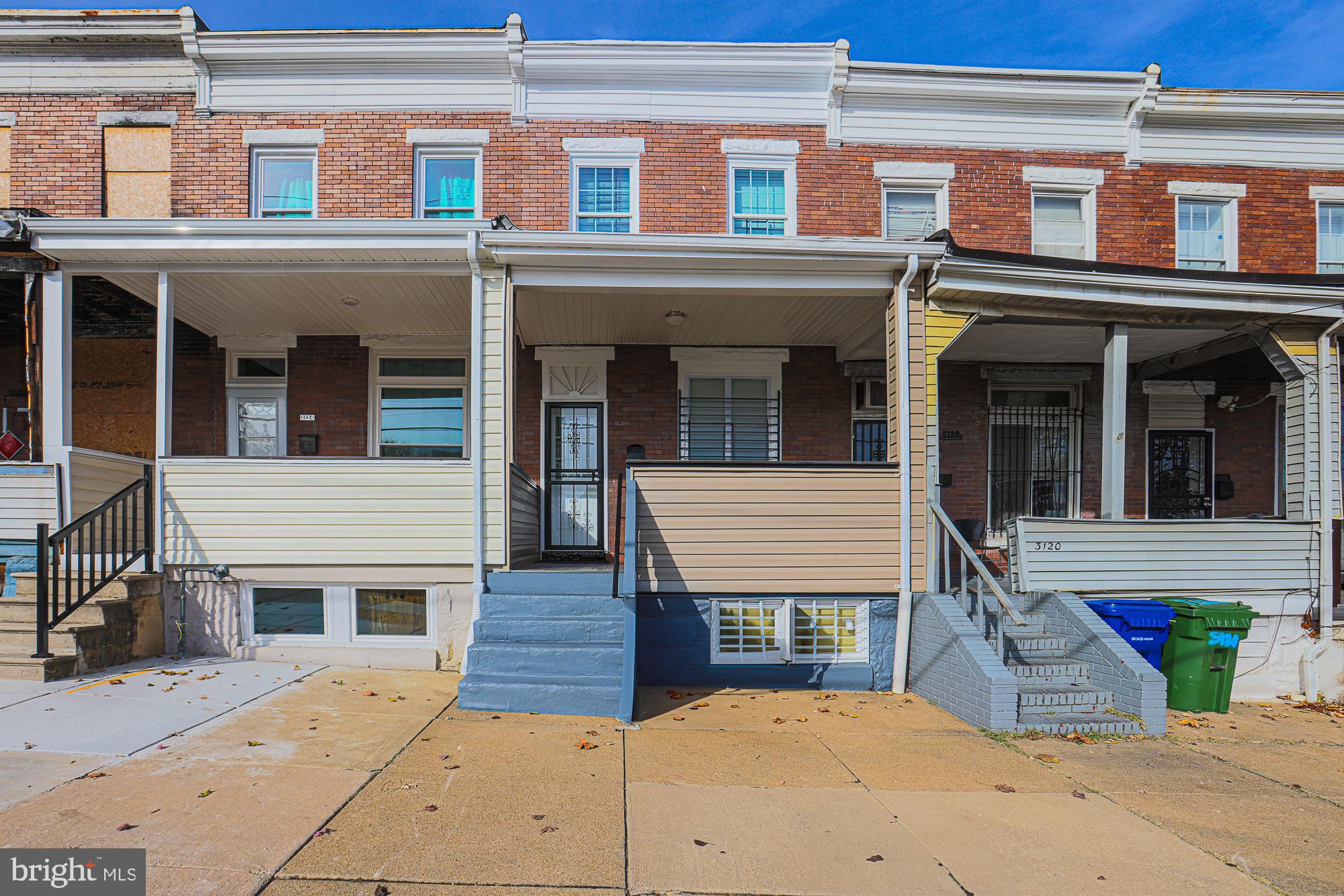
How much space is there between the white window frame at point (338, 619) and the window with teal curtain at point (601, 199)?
5.14 metres

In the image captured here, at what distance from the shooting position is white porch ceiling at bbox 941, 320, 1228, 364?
886 centimetres

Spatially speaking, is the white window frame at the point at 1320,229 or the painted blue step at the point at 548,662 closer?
the painted blue step at the point at 548,662

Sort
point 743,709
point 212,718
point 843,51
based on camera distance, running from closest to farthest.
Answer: point 212,718 → point 743,709 → point 843,51

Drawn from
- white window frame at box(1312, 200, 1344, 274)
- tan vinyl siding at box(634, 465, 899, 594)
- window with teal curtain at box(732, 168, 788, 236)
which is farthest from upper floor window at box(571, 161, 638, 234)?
white window frame at box(1312, 200, 1344, 274)

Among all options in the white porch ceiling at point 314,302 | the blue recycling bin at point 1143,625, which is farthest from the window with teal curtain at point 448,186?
the blue recycling bin at point 1143,625

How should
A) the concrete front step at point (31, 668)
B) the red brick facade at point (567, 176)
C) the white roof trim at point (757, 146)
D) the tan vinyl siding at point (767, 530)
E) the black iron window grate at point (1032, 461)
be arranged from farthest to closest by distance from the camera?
the black iron window grate at point (1032, 461)
the white roof trim at point (757, 146)
the red brick facade at point (567, 176)
the tan vinyl siding at point (767, 530)
the concrete front step at point (31, 668)

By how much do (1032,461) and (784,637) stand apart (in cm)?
508

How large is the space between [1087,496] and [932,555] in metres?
4.30

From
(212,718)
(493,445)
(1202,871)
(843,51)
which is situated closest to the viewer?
(1202,871)

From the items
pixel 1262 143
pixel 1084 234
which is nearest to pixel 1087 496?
pixel 1084 234

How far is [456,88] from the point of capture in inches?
406

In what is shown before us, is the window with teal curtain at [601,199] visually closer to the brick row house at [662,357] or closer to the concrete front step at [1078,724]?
the brick row house at [662,357]

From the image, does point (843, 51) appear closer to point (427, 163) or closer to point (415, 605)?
point (427, 163)

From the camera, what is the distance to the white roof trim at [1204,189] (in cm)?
1088
